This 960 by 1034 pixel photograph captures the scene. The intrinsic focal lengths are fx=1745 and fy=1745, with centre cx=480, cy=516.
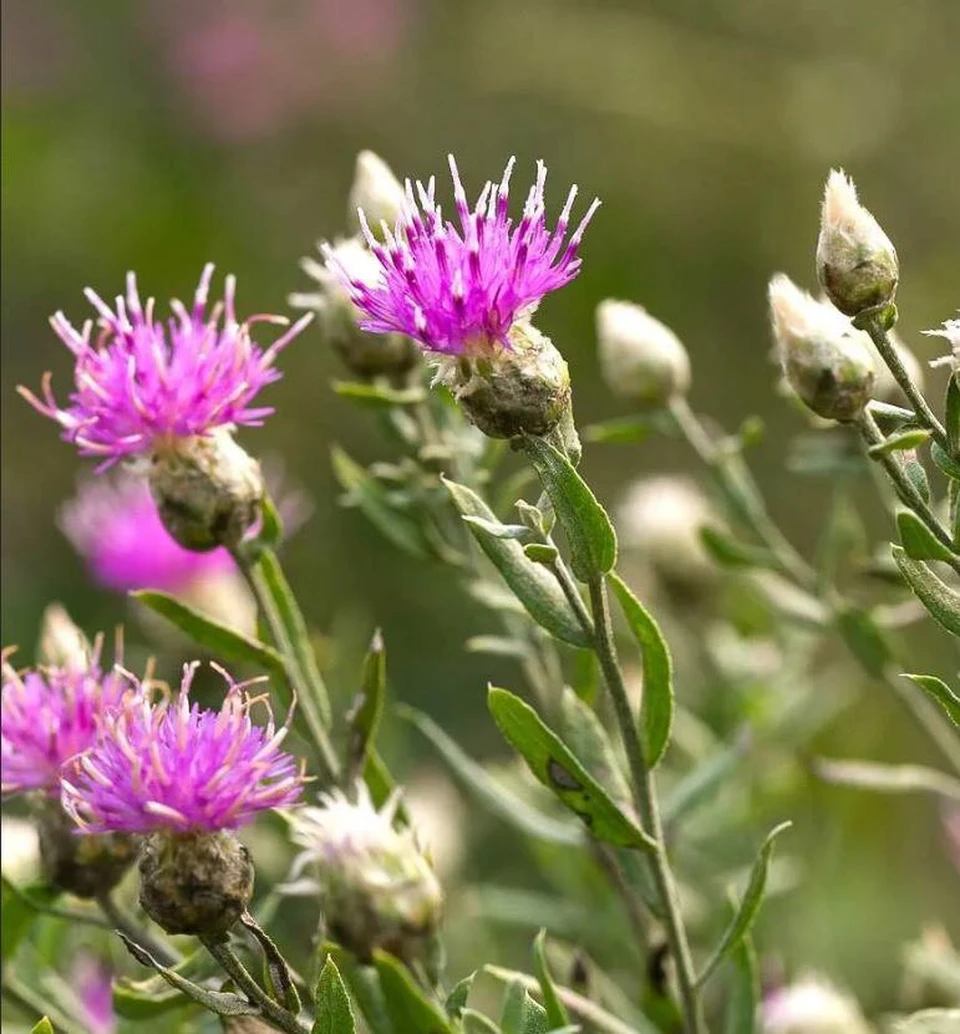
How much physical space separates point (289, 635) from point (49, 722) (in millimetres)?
168

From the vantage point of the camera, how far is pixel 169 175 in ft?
12.4

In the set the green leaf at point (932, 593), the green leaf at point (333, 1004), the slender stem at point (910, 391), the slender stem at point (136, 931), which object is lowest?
the slender stem at point (136, 931)

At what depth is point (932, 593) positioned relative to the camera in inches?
34.7

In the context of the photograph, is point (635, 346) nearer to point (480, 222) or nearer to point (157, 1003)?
point (480, 222)

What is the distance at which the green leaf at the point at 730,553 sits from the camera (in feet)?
4.08

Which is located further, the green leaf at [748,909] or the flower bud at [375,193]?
the flower bud at [375,193]

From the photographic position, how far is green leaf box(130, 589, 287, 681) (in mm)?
1057

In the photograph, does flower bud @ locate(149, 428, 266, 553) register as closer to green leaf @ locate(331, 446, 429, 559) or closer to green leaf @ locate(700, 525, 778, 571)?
green leaf @ locate(331, 446, 429, 559)

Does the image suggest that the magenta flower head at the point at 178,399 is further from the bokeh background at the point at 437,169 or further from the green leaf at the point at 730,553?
the bokeh background at the point at 437,169

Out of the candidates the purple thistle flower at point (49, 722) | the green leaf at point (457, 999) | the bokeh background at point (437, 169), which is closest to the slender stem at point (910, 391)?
the green leaf at point (457, 999)

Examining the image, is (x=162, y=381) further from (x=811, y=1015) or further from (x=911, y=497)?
(x=811, y=1015)

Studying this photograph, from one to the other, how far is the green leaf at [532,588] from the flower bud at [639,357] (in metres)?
0.41

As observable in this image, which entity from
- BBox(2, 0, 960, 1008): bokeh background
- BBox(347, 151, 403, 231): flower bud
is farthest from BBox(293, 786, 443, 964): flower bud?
BBox(2, 0, 960, 1008): bokeh background

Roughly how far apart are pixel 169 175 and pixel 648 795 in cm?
305
